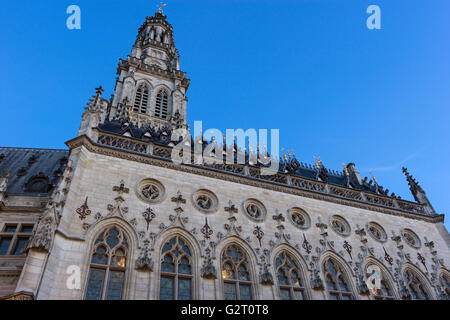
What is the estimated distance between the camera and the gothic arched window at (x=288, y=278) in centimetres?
1261

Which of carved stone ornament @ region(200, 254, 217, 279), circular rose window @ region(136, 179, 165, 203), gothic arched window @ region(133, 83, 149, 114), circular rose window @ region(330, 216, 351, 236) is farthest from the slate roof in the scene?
circular rose window @ region(330, 216, 351, 236)

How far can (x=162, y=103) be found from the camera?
106 feet

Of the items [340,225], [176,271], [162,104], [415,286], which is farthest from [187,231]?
[162,104]

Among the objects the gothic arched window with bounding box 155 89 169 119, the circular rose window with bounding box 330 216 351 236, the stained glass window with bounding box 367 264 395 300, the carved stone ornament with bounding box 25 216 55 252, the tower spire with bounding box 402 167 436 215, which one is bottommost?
the stained glass window with bounding box 367 264 395 300

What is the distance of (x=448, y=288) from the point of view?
53.5 feet

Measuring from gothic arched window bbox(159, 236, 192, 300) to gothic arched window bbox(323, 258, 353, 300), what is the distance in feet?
20.9

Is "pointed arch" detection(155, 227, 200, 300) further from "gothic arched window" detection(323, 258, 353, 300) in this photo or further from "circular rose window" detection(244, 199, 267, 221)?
"gothic arched window" detection(323, 258, 353, 300)

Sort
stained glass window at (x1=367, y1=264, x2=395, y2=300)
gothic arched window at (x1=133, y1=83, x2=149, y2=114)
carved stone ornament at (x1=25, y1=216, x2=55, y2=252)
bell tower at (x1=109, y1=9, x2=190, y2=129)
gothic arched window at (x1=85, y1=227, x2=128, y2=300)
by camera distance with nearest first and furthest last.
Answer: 1. carved stone ornament at (x1=25, y1=216, x2=55, y2=252)
2. gothic arched window at (x1=85, y1=227, x2=128, y2=300)
3. stained glass window at (x1=367, y1=264, x2=395, y2=300)
4. bell tower at (x1=109, y1=9, x2=190, y2=129)
5. gothic arched window at (x1=133, y1=83, x2=149, y2=114)

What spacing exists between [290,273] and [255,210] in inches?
126

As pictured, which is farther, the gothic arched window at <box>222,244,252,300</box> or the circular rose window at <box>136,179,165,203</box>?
the circular rose window at <box>136,179,165,203</box>

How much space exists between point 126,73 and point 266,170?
23.0 m

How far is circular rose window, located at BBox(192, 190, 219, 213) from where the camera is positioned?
44.1ft

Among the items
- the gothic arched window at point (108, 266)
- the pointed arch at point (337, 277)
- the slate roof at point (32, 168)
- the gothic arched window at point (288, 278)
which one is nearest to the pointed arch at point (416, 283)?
the pointed arch at point (337, 277)
